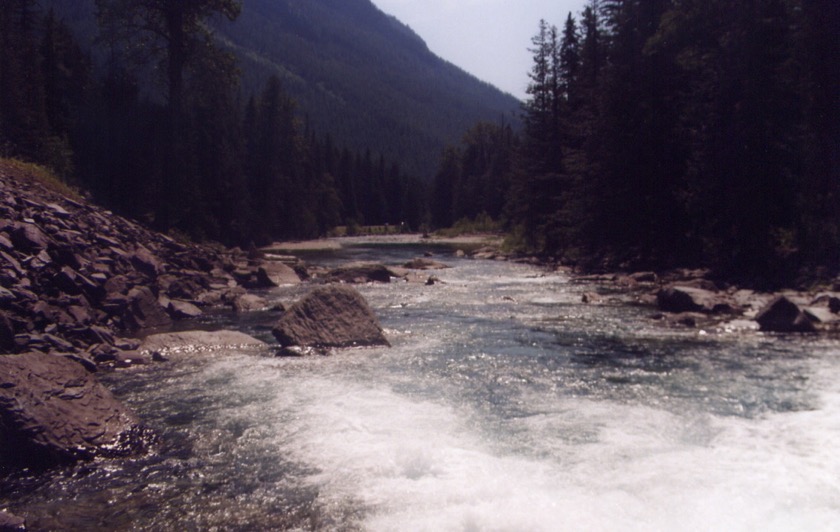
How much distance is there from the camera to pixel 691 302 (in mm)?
16078

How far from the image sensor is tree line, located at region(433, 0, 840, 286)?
20672mm

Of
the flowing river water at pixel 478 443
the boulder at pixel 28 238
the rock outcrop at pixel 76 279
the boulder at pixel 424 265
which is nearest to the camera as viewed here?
the flowing river water at pixel 478 443

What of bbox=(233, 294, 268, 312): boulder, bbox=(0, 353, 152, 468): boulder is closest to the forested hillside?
bbox=(233, 294, 268, 312): boulder

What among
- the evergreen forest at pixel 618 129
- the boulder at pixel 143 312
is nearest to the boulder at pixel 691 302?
the evergreen forest at pixel 618 129

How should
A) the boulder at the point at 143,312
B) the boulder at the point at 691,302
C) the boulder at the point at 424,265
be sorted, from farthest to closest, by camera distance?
the boulder at the point at 424,265 < the boulder at the point at 691,302 < the boulder at the point at 143,312

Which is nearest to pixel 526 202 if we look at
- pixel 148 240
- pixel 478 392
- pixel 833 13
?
pixel 833 13

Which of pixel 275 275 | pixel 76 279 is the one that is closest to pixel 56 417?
pixel 76 279

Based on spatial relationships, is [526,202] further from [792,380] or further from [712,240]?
[792,380]

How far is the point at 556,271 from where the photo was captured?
29.9 meters

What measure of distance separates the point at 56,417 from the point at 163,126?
36941 millimetres

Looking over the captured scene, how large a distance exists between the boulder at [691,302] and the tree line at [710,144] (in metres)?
4.77

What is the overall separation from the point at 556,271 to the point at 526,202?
12.0m

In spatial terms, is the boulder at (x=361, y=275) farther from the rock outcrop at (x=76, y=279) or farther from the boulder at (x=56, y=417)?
the boulder at (x=56, y=417)

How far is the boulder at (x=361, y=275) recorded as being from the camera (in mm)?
24078
